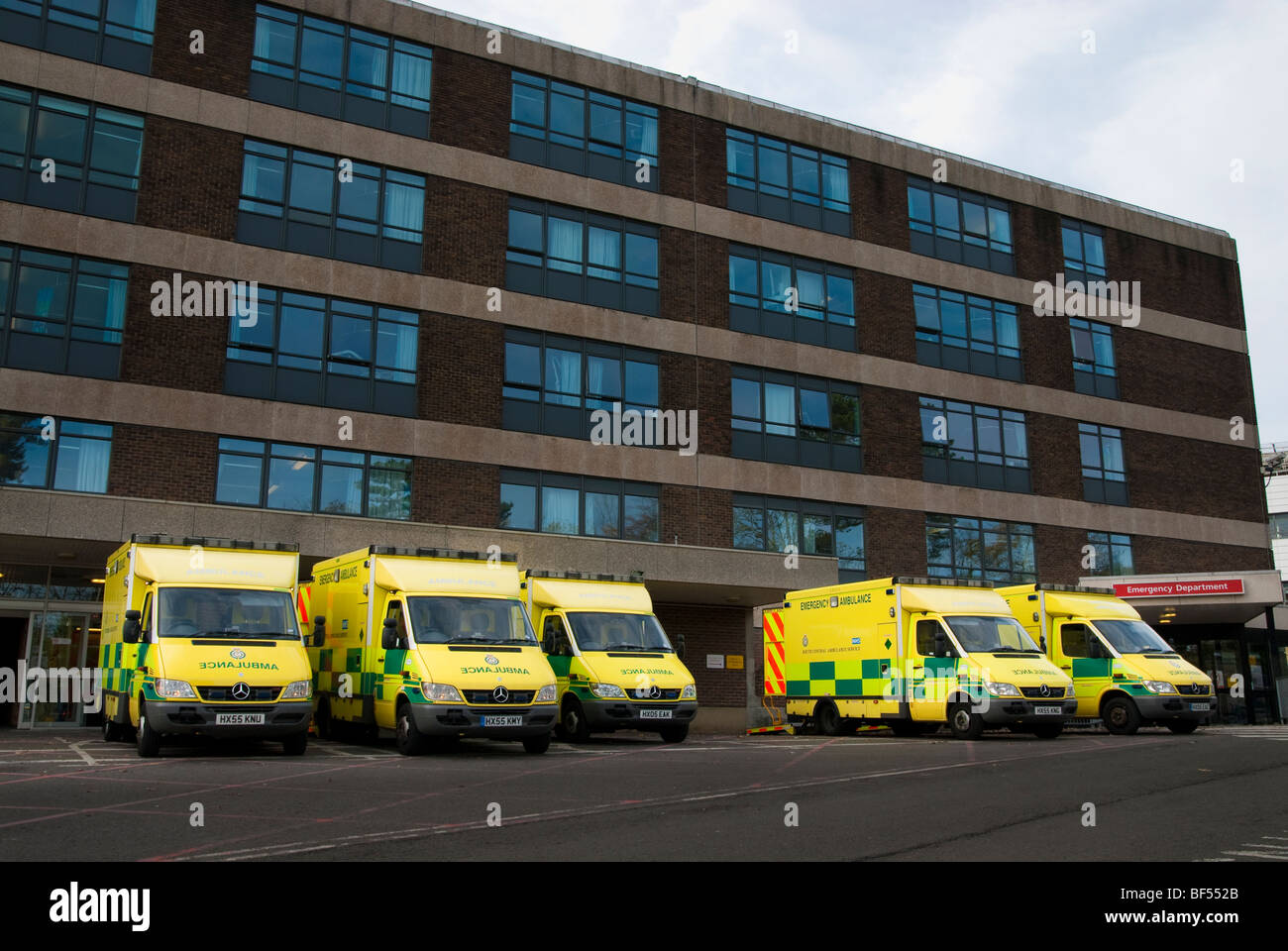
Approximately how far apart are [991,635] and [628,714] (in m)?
6.65

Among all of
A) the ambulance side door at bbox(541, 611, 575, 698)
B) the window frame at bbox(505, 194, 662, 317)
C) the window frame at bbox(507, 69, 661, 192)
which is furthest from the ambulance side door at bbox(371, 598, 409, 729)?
the window frame at bbox(507, 69, 661, 192)

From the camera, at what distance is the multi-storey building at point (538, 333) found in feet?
72.4

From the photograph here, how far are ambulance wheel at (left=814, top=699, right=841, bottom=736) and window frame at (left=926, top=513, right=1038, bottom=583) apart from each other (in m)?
9.90

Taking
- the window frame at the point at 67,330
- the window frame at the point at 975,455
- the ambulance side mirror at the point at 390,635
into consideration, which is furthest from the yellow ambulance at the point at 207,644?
the window frame at the point at 975,455

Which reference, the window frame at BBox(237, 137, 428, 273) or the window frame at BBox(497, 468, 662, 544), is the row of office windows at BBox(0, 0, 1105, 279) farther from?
the window frame at BBox(497, 468, 662, 544)

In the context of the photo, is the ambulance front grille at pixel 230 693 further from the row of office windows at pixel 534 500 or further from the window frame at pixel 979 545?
the window frame at pixel 979 545

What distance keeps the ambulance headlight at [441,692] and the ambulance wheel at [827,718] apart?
9181mm

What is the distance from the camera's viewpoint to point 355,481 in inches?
950

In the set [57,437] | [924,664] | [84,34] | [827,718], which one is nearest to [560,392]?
[827,718]

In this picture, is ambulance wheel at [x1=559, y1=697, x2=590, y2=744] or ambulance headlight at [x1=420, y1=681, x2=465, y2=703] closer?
ambulance headlight at [x1=420, y1=681, x2=465, y2=703]

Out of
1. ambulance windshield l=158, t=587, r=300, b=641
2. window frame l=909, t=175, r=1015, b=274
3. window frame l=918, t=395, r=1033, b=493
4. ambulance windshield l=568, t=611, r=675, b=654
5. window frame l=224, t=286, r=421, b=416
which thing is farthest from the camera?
window frame l=909, t=175, r=1015, b=274

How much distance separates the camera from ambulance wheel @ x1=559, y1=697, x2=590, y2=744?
17.8 metres
